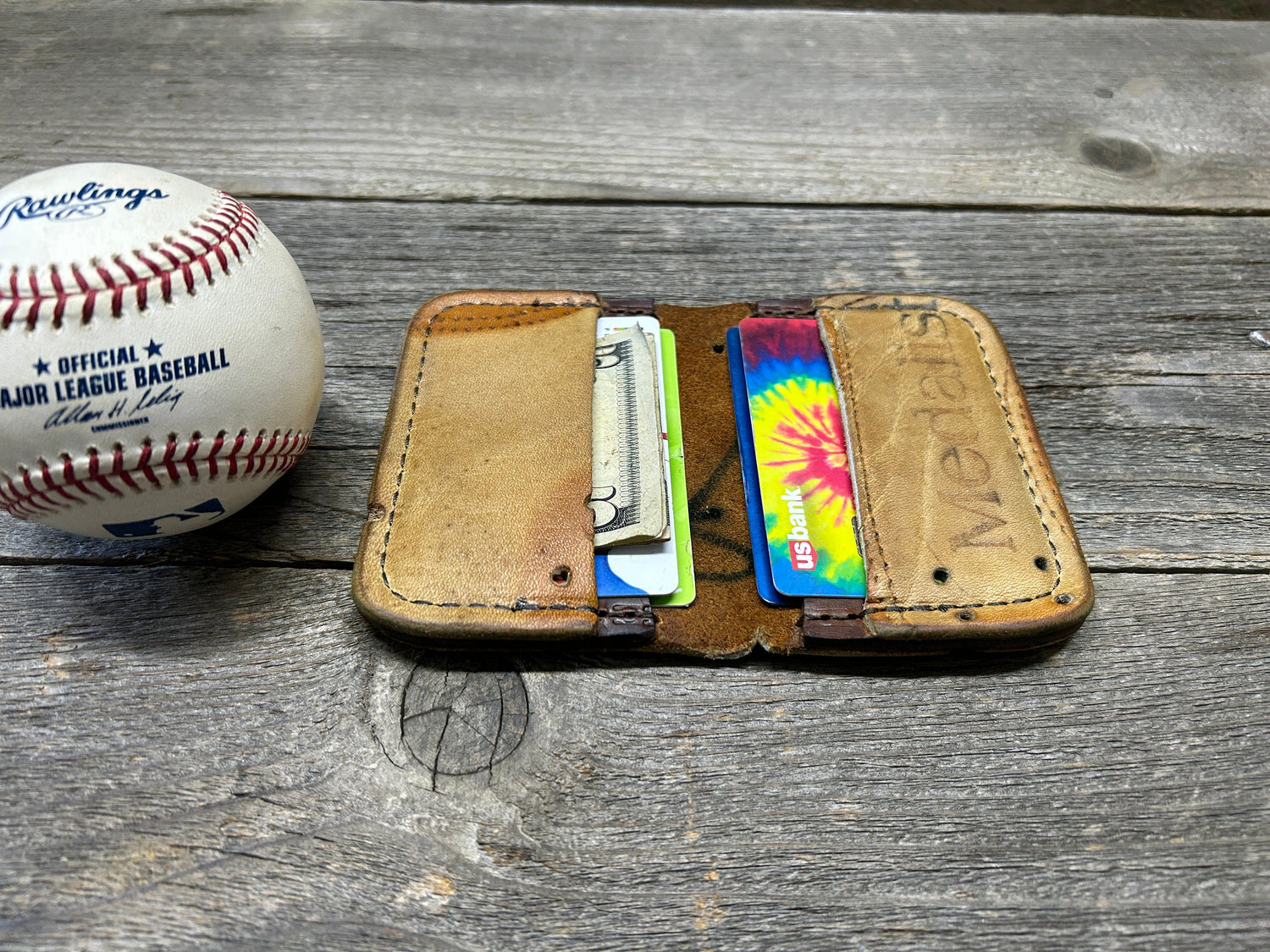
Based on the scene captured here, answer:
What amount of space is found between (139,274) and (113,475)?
0.59 feet

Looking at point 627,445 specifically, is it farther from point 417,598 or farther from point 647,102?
point 647,102

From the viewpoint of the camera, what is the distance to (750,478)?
3.32 feet

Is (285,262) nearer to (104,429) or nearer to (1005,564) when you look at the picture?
(104,429)

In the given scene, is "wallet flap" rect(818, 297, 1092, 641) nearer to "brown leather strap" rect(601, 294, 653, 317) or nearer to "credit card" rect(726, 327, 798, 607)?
"credit card" rect(726, 327, 798, 607)

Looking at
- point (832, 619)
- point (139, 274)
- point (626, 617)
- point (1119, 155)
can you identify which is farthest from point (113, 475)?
point (1119, 155)

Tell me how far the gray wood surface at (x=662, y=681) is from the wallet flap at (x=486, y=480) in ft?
0.25

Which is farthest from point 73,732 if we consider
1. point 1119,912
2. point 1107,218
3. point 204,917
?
point 1107,218

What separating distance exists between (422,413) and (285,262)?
0.22 m

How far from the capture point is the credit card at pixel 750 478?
926 millimetres

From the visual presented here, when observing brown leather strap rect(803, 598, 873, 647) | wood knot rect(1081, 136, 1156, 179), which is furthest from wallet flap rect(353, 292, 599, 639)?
wood knot rect(1081, 136, 1156, 179)

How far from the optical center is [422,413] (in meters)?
1.01

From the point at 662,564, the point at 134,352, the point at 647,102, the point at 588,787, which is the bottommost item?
the point at 588,787
